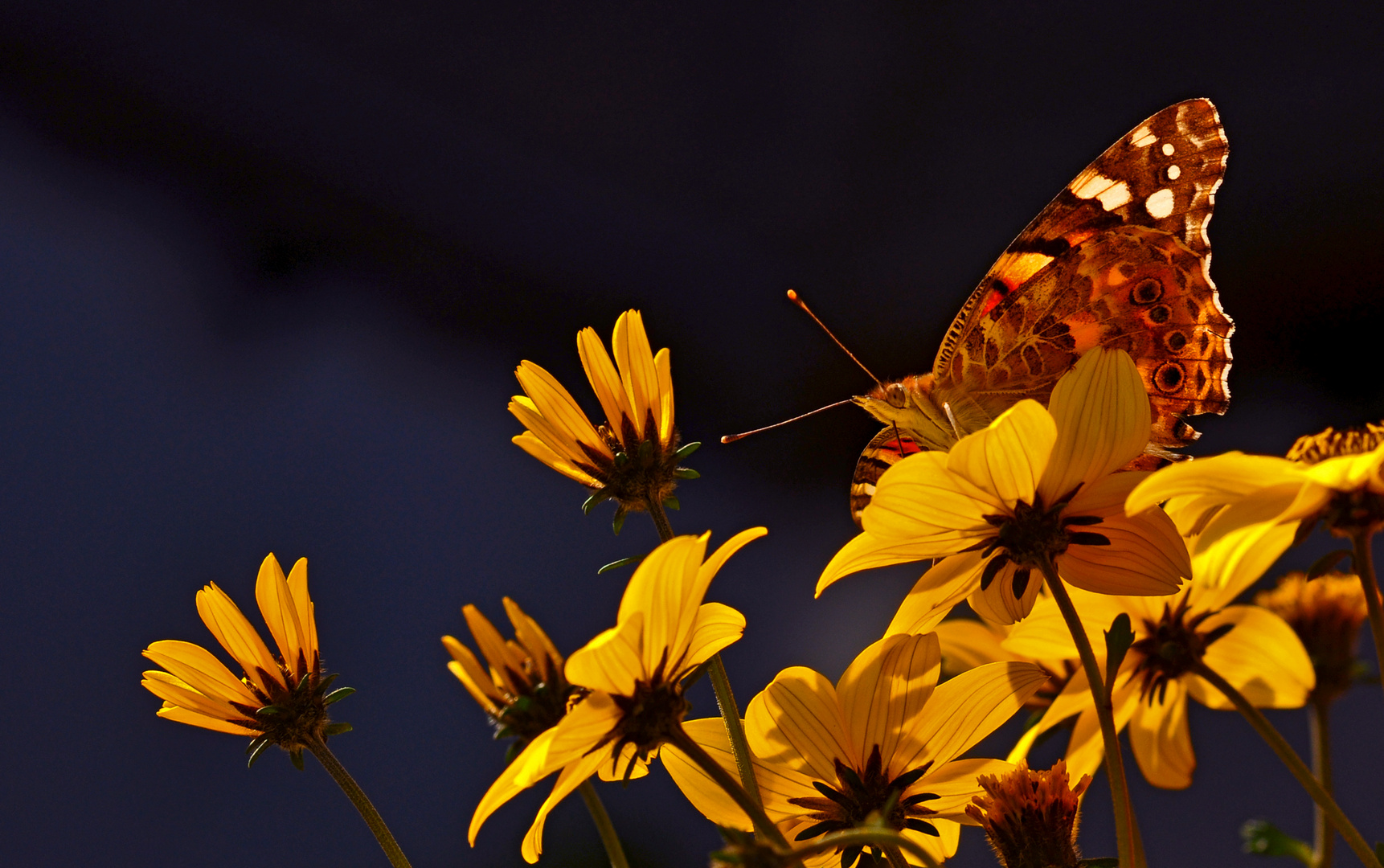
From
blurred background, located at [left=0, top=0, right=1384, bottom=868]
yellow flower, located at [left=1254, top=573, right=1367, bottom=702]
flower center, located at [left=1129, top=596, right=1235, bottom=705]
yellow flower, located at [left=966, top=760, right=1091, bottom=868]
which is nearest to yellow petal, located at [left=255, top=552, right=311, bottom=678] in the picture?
yellow flower, located at [left=966, top=760, right=1091, bottom=868]

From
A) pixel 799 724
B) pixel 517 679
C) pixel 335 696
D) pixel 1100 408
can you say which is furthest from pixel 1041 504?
pixel 335 696

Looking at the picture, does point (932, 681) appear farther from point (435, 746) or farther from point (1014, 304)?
point (435, 746)

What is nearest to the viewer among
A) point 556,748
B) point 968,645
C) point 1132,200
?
point 556,748

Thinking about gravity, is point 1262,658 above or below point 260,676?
below

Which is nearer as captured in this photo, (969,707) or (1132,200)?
(969,707)

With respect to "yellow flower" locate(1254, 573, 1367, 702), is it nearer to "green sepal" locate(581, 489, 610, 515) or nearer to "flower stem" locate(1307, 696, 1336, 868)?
"flower stem" locate(1307, 696, 1336, 868)

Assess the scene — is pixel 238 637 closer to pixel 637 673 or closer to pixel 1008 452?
pixel 637 673
